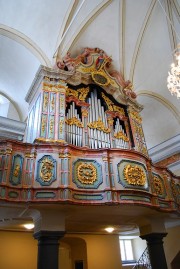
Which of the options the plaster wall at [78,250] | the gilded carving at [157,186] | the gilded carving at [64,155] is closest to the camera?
the gilded carving at [64,155]

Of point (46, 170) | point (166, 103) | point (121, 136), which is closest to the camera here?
point (46, 170)

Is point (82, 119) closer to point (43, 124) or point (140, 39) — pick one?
point (43, 124)

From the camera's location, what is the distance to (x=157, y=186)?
8258mm

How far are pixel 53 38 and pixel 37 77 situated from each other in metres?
2.11

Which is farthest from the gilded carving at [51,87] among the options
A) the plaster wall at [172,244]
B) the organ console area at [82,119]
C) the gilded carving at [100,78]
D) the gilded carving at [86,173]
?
the plaster wall at [172,244]

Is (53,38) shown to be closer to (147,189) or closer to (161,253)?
(147,189)

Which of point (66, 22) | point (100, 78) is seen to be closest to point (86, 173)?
point (100, 78)

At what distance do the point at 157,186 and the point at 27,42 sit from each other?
25.1 feet

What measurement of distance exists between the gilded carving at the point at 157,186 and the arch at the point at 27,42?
6.19 m

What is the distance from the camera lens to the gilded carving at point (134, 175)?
720cm

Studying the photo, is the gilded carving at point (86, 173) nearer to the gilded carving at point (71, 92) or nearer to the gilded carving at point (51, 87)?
the gilded carving at point (51, 87)

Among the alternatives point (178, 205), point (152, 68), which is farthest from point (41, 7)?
point (178, 205)

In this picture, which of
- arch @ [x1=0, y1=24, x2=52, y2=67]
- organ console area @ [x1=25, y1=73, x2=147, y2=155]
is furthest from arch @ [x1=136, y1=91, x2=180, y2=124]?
arch @ [x1=0, y1=24, x2=52, y2=67]

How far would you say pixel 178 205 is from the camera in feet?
28.6
